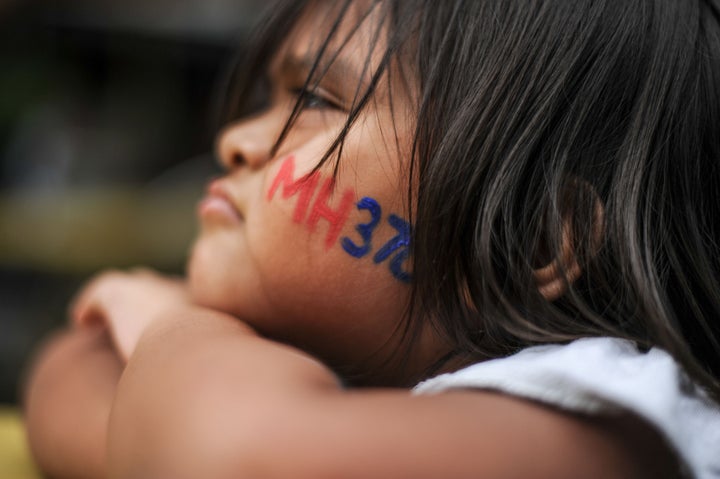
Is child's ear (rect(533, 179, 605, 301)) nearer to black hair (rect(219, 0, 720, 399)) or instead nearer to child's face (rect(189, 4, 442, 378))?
black hair (rect(219, 0, 720, 399))

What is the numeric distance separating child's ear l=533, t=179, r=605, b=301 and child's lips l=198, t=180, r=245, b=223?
342 millimetres

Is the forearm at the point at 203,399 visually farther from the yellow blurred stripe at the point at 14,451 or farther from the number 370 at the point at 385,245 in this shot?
the yellow blurred stripe at the point at 14,451

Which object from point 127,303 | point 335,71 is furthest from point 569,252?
point 127,303

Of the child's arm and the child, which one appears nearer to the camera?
the child's arm

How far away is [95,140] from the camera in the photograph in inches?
109

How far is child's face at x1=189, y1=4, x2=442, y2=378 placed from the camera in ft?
2.75

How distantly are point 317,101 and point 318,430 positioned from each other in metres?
0.43

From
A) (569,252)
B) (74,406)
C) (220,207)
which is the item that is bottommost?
(74,406)

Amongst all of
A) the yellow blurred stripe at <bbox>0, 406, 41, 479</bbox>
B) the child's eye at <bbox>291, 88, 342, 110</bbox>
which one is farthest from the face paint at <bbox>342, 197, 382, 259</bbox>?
the yellow blurred stripe at <bbox>0, 406, 41, 479</bbox>

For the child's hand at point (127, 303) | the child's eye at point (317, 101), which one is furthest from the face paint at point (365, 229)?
the child's hand at point (127, 303)

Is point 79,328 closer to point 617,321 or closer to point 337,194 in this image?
point 337,194

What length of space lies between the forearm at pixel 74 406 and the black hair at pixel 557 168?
40 cm

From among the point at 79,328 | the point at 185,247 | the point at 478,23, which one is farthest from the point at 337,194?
the point at 185,247

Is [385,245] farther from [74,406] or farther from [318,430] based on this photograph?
[74,406]
